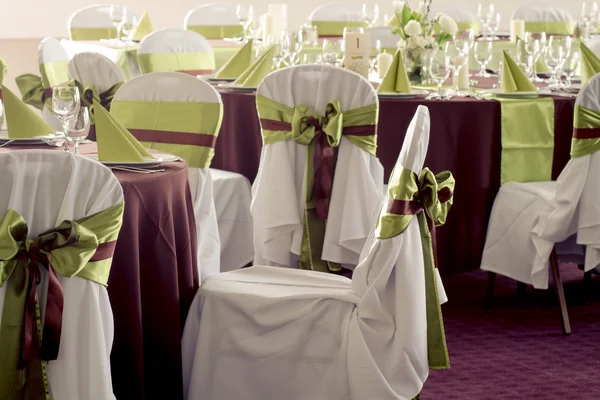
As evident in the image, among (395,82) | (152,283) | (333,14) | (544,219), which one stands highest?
(333,14)

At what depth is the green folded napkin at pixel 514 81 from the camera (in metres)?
4.30

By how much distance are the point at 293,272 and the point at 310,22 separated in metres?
5.23

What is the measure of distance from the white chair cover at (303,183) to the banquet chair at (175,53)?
193cm

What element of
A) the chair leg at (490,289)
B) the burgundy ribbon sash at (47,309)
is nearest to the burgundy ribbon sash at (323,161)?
the chair leg at (490,289)

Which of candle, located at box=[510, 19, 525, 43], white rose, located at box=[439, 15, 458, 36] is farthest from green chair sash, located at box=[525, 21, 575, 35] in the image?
white rose, located at box=[439, 15, 458, 36]

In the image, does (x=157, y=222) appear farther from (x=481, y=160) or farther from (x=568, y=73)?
(x=568, y=73)

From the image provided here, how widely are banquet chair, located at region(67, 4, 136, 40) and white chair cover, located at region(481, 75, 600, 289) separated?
4.33 meters

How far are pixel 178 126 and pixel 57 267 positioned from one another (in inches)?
59.1

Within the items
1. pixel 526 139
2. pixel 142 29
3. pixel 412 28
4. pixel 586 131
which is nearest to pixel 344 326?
pixel 586 131

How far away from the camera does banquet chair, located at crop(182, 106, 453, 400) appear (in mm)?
2516

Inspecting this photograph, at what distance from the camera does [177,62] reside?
5609mm

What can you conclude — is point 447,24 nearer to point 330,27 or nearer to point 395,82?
point 395,82

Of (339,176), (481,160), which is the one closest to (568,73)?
(481,160)

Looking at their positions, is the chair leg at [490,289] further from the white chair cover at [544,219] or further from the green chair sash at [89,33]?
the green chair sash at [89,33]
